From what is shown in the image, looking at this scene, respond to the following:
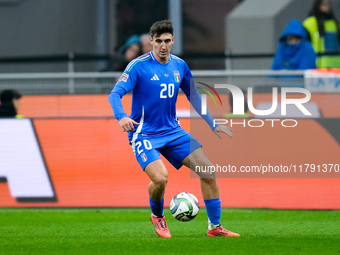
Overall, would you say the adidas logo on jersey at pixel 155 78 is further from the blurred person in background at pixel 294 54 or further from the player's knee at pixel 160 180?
the blurred person in background at pixel 294 54

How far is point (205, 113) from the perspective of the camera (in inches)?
354

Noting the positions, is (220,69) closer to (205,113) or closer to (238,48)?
(238,48)

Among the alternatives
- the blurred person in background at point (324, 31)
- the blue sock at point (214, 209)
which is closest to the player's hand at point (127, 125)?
the blue sock at point (214, 209)

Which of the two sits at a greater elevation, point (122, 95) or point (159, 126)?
point (122, 95)

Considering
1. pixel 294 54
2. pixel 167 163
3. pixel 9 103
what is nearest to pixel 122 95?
pixel 167 163

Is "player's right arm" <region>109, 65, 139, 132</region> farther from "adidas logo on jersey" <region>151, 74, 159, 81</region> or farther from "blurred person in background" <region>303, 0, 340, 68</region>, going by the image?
"blurred person in background" <region>303, 0, 340, 68</region>

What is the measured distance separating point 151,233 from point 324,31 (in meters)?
6.58

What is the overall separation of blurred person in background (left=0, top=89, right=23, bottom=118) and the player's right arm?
4561mm

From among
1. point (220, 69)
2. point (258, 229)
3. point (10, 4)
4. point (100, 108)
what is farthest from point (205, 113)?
point (10, 4)

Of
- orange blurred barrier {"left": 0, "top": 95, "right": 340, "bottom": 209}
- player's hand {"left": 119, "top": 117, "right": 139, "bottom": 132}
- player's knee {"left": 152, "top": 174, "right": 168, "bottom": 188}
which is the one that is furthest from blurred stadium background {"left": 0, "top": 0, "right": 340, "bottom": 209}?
player's hand {"left": 119, "top": 117, "right": 139, "bottom": 132}

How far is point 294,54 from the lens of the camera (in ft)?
45.0

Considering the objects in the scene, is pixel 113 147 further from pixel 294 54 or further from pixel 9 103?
pixel 294 54

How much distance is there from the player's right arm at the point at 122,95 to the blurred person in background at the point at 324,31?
5941 mm

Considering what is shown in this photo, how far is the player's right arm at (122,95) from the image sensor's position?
8.10 metres
